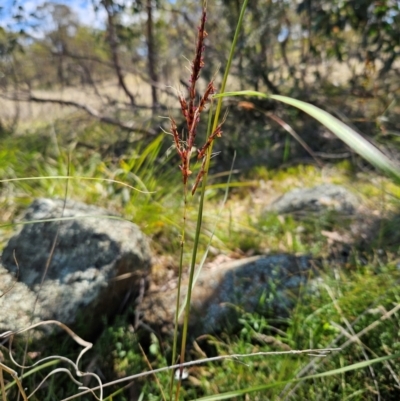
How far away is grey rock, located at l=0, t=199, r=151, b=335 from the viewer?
186cm

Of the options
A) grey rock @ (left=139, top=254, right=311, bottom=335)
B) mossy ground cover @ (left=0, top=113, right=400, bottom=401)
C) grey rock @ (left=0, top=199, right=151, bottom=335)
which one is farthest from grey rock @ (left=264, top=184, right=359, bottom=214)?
grey rock @ (left=0, top=199, right=151, bottom=335)

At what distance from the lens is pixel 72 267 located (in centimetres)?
208

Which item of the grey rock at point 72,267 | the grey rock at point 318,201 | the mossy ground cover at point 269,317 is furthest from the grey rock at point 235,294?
the grey rock at point 318,201

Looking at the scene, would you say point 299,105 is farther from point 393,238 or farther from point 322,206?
point 322,206

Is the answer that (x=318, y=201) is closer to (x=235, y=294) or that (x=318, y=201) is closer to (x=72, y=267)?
(x=235, y=294)

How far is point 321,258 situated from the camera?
235 cm

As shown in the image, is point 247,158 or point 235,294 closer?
point 235,294

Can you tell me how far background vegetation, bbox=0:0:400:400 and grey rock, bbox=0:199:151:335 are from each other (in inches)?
5.9

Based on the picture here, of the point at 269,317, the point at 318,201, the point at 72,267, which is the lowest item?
the point at 269,317

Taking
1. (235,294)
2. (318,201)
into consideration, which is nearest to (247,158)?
(318,201)

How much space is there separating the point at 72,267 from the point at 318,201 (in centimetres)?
179

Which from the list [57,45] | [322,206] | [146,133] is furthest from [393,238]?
[57,45]

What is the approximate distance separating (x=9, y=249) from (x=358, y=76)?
14.3 feet

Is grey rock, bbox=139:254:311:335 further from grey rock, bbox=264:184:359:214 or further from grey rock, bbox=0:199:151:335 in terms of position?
grey rock, bbox=264:184:359:214
